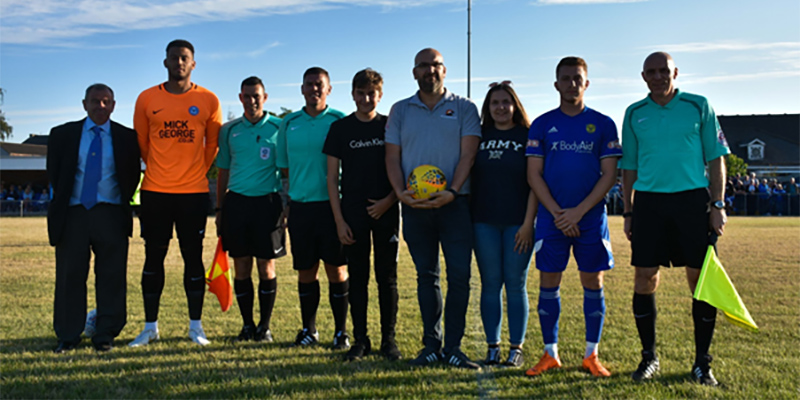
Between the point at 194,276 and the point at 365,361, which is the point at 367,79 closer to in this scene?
the point at 365,361

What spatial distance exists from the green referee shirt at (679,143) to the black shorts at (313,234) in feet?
7.78

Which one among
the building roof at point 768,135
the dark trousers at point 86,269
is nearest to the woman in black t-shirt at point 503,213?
the dark trousers at point 86,269

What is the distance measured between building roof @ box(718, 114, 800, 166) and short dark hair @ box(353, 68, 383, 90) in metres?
57.3

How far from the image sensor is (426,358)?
506cm

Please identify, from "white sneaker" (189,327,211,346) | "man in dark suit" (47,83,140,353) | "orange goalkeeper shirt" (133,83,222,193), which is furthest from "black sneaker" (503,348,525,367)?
"man in dark suit" (47,83,140,353)

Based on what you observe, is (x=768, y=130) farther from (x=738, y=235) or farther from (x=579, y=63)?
(x=579, y=63)

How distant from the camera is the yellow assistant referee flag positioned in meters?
4.38

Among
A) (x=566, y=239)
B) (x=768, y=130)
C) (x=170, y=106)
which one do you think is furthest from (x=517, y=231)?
(x=768, y=130)

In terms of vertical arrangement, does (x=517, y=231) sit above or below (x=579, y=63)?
below

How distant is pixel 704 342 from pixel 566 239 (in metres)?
1.13

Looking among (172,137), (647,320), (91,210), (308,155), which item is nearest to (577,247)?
(647,320)

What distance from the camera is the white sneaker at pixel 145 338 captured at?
5.83 m

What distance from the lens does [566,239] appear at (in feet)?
15.5

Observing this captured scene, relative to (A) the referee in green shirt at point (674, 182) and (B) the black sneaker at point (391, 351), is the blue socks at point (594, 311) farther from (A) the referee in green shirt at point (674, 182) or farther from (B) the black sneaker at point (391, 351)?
(B) the black sneaker at point (391, 351)
